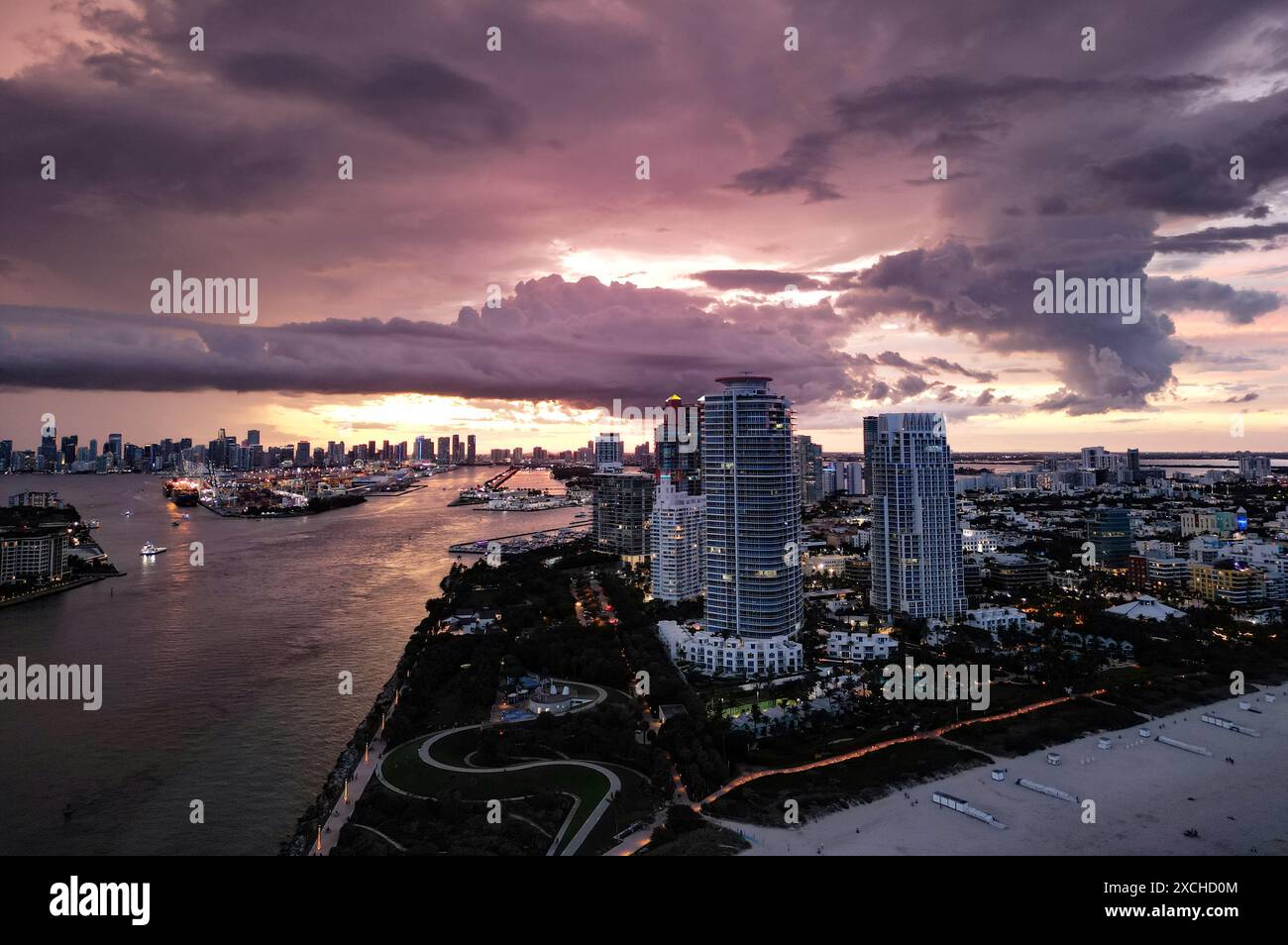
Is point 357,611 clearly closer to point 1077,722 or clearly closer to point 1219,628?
point 1077,722

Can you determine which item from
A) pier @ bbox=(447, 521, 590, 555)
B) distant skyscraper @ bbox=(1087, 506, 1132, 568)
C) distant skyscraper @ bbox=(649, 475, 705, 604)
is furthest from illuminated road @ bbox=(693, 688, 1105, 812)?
pier @ bbox=(447, 521, 590, 555)

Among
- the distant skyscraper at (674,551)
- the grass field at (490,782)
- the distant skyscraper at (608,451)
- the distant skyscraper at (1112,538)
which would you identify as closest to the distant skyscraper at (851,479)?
the distant skyscraper at (608,451)

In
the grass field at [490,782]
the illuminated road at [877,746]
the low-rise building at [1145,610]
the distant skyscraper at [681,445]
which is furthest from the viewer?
the distant skyscraper at [681,445]

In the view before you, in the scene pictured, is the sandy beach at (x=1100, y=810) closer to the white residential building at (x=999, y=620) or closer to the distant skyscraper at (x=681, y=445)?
the white residential building at (x=999, y=620)

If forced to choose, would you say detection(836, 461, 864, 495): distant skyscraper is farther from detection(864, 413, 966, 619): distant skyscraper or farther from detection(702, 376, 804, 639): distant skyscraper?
detection(702, 376, 804, 639): distant skyscraper

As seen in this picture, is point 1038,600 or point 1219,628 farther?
point 1038,600
